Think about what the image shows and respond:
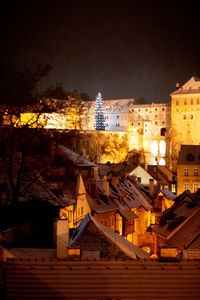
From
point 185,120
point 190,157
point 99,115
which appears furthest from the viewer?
point 99,115

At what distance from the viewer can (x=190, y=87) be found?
105125 mm

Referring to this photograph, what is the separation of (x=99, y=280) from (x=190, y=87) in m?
98.2

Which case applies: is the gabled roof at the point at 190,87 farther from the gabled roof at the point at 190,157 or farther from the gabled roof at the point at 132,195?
the gabled roof at the point at 132,195

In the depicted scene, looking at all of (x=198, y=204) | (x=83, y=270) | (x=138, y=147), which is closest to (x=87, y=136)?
(x=138, y=147)

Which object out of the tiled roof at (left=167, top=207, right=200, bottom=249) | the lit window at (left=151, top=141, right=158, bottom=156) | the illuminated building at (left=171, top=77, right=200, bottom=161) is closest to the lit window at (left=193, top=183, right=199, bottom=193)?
the tiled roof at (left=167, top=207, right=200, bottom=249)

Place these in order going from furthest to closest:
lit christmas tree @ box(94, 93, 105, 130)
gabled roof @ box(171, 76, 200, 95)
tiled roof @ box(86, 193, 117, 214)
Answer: lit christmas tree @ box(94, 93, 105, 130)
gabled roof @ box(171, 76, 200, 95)
tiled roof @ box(86, 193, 117, 214)

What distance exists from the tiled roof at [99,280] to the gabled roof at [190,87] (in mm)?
96174

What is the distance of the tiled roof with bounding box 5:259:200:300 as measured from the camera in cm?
1026

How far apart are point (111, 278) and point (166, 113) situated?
105482 millimetres

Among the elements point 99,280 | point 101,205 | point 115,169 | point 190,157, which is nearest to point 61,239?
point 99,280

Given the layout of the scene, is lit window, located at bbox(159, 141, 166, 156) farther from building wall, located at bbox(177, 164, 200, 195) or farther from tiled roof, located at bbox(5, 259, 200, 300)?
tiled roof, located at bbox(5, 259, 200, 300)

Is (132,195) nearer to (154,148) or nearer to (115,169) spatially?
(115,169)

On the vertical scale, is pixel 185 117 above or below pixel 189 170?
above

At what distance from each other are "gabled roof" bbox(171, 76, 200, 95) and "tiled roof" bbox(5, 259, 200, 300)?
316 feet
